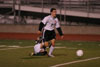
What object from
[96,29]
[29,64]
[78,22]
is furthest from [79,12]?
[29,64]

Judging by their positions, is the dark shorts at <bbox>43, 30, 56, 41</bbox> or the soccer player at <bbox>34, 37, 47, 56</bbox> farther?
the dark shorts at <bbox>43, 30, 56, 41</bbox>

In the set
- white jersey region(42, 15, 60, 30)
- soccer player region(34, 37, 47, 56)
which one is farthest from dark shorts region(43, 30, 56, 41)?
soccer player region(34, 37, 47, 56)

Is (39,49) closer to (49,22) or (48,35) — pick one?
(48,35)

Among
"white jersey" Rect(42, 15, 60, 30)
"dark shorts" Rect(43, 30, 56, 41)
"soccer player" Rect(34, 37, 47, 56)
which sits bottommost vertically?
"soccer player" Rect(34, 37, 47, 56)

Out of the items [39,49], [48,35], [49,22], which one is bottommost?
[39,49]

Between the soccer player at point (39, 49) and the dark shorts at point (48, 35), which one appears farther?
the dark shorts at point (48, 35)

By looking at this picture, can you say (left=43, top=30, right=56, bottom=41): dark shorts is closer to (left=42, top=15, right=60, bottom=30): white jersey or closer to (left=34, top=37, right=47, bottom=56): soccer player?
(left=42, top=15, right=60, bottom=30): white jersey

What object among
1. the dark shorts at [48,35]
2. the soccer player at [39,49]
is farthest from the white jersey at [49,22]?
the soccer player at [39,49]

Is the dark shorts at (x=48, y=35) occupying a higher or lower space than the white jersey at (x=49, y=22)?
lower

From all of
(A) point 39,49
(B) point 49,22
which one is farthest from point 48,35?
(A) point 39,49

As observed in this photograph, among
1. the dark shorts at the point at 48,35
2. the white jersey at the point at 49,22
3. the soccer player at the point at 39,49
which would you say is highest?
the white jersey at the point at 49,22

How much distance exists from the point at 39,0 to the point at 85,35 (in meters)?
8.37

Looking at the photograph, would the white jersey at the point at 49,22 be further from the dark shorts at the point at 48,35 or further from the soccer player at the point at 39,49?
the soccer player at the point at 39,49

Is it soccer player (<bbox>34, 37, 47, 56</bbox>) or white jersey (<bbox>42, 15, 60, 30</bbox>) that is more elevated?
white jersey (<bbox>42, 15, 60, 30</bbox>)
